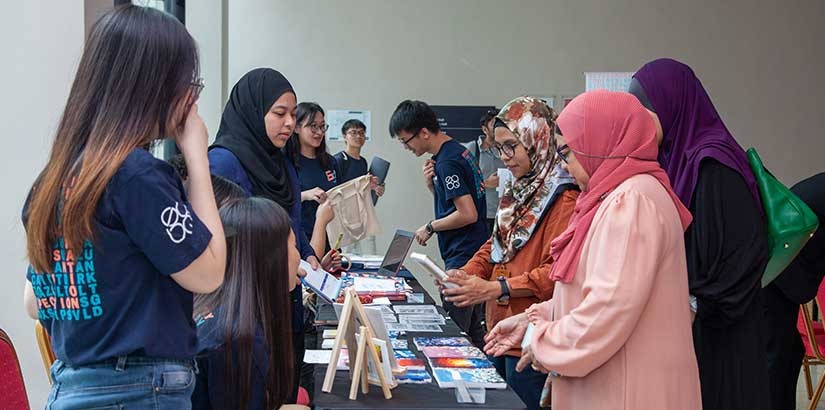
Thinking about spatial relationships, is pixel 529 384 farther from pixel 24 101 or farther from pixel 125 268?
pixel 24 101

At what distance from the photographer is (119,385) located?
1175 millimetres

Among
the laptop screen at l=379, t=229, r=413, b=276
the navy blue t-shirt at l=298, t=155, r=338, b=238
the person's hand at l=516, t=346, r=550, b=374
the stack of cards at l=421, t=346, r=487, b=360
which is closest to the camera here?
the person's hand at l=516, t=346, r=550, b=374

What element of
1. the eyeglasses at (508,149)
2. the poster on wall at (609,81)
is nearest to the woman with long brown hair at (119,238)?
the eyeglasses at (508,149)

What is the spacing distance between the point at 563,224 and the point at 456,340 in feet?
1.62

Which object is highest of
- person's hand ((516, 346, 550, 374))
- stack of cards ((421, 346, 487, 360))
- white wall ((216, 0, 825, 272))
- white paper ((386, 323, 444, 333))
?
white wall ((216, 0, 825, 272))

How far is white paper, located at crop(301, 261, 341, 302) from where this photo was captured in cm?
250

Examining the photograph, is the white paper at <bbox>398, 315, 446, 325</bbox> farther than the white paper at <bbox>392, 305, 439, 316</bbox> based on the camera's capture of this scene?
No

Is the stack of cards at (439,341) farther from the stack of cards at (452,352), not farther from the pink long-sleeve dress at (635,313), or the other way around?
the pink long-sleeve dress at (635,313)

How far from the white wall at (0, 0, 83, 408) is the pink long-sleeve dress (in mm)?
1493

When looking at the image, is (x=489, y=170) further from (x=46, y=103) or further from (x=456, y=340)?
(x=46, y=103)

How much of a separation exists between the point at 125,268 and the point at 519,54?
5138 mm

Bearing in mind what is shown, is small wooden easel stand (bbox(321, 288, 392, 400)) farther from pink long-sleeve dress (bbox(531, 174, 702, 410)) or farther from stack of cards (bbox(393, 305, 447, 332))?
stack of cards (bbox(393, 305, 447, 332))

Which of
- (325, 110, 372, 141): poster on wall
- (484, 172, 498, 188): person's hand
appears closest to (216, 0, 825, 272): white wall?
(325, 110, 372, 141): poster on wall

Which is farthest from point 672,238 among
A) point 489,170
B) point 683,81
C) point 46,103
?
point 489,170
